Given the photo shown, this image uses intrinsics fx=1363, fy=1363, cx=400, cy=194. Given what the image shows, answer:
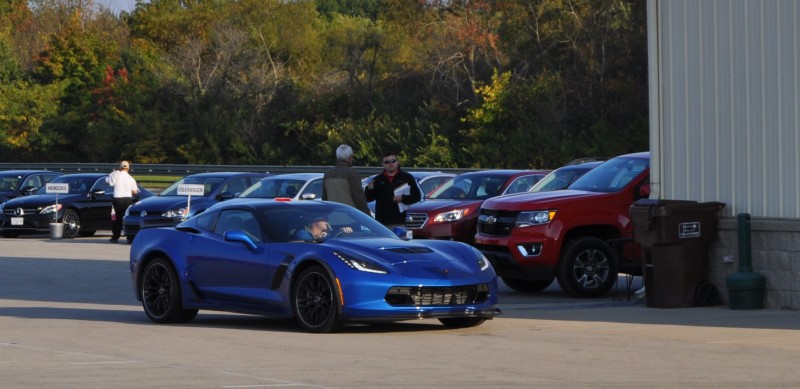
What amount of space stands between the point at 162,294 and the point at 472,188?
8.32m

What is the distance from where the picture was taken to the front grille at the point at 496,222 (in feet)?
55.0

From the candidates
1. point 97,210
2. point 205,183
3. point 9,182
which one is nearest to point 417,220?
point 205,183

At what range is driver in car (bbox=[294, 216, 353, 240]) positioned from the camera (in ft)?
43.3

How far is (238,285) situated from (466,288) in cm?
231

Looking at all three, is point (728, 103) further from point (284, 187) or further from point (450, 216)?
point (284, 187)

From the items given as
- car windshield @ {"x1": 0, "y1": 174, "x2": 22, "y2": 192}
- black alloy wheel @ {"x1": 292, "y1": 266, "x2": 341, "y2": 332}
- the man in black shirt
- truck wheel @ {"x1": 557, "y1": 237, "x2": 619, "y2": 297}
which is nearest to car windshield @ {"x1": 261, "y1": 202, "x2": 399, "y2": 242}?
black alloy wheel @ {"x1": 292, "y1": 266, "x2": 341, "y2": 332}

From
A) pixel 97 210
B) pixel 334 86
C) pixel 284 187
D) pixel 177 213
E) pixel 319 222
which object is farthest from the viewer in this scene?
pixel 334 86

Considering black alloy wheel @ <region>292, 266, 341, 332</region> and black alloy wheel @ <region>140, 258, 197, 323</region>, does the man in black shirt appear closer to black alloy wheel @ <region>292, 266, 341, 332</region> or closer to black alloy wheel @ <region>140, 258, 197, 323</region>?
black alloy wheel @ <region>140, 258, 197, 323</region>

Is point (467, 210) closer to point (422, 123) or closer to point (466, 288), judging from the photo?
point (466, 288)

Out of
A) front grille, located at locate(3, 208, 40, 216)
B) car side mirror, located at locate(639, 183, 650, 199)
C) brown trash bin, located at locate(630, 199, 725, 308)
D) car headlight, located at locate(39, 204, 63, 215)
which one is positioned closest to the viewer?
brown trash bin, located at locate(630, 199, 725, 308)

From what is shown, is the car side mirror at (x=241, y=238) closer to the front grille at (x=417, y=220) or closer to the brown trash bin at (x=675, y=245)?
the brown trash bin at (x=675, y=245)

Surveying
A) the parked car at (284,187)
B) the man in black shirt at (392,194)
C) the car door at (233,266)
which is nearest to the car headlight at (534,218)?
the man in black shirt at (392,194)

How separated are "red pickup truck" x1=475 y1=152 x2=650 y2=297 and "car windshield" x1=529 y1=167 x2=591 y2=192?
2526mm

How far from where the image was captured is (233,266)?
1338cm
